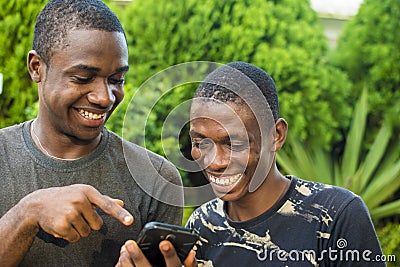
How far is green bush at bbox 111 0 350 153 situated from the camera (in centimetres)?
626

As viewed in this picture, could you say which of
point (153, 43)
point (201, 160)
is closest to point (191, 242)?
point (201, 160)

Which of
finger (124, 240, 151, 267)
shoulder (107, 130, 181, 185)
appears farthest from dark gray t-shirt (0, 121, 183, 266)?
finger (124, 240, 151, 267)

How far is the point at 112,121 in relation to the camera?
214 inches

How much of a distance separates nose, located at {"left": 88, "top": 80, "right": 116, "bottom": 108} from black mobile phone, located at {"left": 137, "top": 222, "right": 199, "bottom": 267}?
0.56 m

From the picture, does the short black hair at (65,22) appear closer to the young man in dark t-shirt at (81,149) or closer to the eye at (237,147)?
the young man in dark t-shirt at (81,149)

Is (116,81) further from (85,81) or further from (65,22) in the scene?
(65,22)

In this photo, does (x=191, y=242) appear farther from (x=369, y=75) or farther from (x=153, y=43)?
(x=369, y=75)

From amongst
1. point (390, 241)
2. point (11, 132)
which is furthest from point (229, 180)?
point (390, 241)

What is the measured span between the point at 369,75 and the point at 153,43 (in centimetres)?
247

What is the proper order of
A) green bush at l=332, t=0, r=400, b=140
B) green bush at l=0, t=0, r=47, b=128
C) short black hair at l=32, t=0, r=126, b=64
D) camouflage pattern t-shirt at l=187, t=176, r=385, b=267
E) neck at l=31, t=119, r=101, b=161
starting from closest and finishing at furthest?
camouflage pattern t-shirt at l=187, t=176, r=385, b=267, short black hair at l=32, t=0, r=126, b=64, neck at l=31, t=119, r=101, b=161, green bush at l=0, t=0, r=47, b=128, green bush at l=332, t=0, r=400, b=140

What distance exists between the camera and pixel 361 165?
666cm

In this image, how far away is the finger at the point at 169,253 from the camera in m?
2.27

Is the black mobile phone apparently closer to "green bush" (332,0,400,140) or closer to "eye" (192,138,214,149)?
"eye" (192,138,214,149)

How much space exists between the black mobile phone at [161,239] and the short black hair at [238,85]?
60 centimetres
